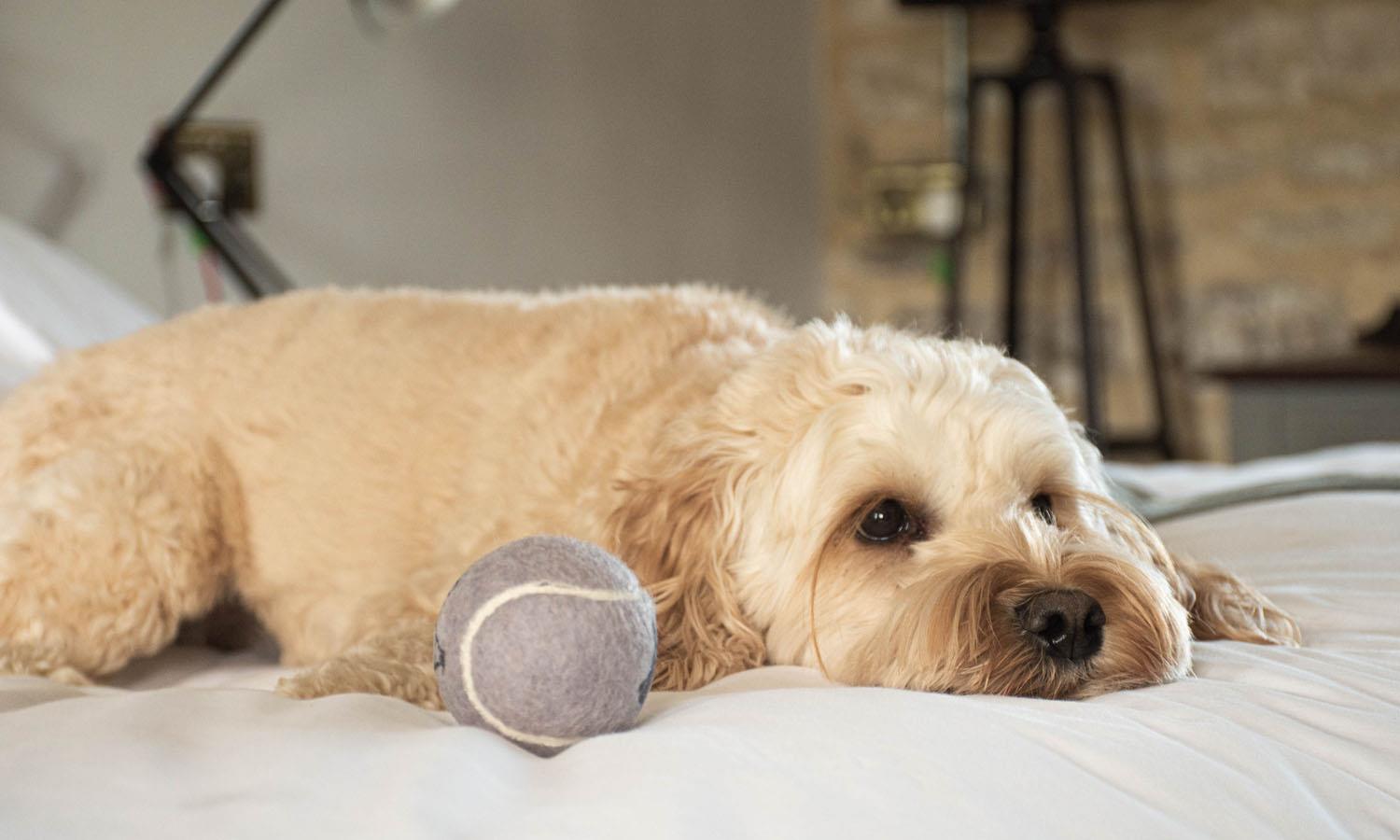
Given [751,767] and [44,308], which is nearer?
[751,767]

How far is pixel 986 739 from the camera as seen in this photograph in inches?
39.3

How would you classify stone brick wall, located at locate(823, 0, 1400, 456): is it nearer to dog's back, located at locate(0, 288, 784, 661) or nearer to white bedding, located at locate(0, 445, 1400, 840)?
dog's back, located at locate(0, 288, 784, 661)

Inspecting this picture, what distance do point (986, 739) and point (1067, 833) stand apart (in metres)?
0.11

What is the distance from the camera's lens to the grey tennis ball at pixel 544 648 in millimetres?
1117

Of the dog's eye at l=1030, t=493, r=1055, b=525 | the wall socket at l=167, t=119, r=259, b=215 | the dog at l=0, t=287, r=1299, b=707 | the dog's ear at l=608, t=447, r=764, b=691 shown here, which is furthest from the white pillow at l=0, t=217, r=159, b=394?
the dog's eye at l=1030, t=493, r=1055, b=525

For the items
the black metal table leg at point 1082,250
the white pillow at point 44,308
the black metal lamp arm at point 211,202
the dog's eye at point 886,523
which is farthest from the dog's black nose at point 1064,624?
the black metal table leg at point 1082,250

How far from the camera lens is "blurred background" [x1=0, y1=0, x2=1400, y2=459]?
4.51m

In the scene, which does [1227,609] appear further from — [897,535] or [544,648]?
[544,648]

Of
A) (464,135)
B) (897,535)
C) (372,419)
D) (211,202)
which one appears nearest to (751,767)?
(897,535)

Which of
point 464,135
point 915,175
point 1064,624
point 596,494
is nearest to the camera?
point 1064,624

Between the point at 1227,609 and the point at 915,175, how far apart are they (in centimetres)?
509

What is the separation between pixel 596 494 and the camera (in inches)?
69.3

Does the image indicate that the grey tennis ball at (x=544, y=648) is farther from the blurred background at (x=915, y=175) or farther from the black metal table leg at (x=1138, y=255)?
the black metal table leg at (x=1138, y=255)

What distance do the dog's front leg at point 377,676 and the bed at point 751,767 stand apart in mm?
136
